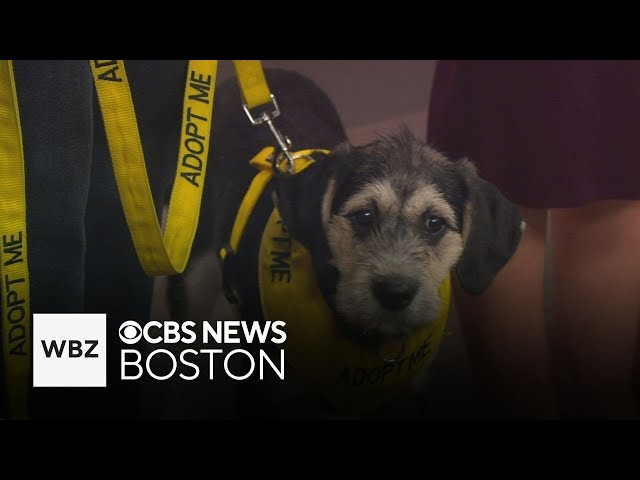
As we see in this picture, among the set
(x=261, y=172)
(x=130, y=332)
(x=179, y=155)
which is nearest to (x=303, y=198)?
(x=261, y=172)

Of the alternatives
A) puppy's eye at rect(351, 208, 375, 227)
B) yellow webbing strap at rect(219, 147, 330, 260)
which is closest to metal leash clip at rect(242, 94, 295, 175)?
yellow webbing strap at rect(219, 147, 330, 260)

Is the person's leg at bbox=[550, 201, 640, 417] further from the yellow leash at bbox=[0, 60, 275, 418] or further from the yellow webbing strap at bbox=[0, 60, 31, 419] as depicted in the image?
the yellow webbing strap at bbox=[0, 60, 31, 419]

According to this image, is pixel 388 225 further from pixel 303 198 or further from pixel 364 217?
pixel 303 198

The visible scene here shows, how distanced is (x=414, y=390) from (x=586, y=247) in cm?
37

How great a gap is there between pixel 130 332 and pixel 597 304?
0.76 m

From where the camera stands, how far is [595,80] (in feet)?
3.96

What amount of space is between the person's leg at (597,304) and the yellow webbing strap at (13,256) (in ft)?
2.76

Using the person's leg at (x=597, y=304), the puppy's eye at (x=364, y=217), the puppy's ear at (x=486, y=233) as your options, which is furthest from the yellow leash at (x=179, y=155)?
the person's leg at (x=597, y=304)

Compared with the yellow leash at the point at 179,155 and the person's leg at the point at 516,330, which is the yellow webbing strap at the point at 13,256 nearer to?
the yellow leash at the point at 179,155

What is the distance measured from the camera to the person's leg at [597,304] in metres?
1.25

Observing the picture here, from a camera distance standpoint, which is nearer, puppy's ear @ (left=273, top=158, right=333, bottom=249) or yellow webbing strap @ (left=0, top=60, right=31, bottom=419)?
yellow webbing strap @ (left=0, top=60, right=31, bottom=419)

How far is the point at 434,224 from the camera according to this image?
1236mm

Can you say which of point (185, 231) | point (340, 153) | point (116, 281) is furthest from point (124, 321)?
point (340, 153)

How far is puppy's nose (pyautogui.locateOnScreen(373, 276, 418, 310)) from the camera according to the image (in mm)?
1207
